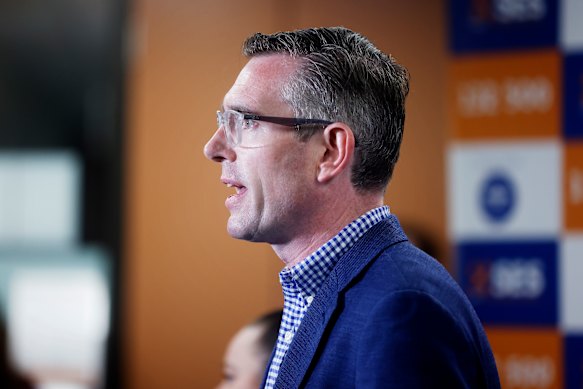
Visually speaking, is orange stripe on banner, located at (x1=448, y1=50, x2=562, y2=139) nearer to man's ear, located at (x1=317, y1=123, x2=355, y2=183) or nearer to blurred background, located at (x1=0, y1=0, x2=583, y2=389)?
blurred background, located at (x1=0, y1=0, x2=583, y2=389)

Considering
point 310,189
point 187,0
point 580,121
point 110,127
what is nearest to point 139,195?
point 110,127

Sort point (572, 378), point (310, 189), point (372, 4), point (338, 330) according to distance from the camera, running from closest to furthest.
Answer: point (338, 330) → point (310, 189) → point (572, 378) → point (372, 4)

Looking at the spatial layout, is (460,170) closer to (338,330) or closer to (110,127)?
(110,127)

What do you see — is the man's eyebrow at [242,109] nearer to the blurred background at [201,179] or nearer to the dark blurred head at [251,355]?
the dark blurred head at [251,355]

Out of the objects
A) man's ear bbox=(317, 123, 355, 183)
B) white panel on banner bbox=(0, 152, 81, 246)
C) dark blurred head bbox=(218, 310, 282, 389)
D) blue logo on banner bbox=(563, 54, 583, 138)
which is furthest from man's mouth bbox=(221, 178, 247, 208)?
white panel on banner bbox=(0, 152, 81, 246)

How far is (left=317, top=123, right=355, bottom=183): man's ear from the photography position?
3.52 feet

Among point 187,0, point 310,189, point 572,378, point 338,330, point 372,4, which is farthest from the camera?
point 187,0

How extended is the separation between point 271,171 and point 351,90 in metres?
0.15

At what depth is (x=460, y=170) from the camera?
275 cm

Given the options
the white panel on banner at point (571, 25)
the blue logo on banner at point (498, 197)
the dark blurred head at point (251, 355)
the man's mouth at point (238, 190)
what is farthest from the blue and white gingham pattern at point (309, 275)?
the white panel on banner at point (571, 25)

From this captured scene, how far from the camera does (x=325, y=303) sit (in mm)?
979

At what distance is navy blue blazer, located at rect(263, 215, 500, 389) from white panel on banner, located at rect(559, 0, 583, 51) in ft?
6.13

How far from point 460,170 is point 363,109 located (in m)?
1.73

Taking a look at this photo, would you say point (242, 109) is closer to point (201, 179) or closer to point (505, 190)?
point (505, 190)
